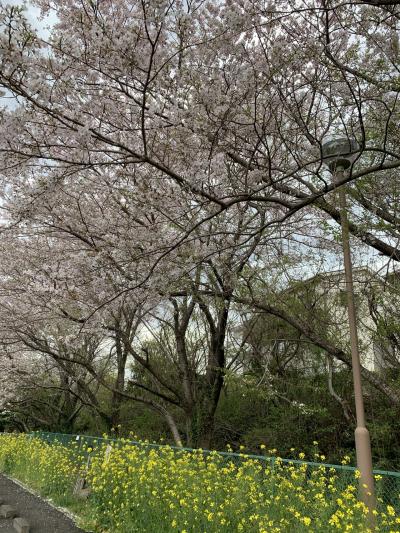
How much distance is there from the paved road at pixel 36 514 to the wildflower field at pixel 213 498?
0.79 ft

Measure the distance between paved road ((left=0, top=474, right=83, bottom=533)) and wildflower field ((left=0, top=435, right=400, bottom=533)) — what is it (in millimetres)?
242

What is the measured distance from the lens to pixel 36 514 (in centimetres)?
679

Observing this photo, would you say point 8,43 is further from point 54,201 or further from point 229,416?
point 229,416

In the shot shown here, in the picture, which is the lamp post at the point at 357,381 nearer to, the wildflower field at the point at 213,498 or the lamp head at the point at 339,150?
the lamp head at the point at 339,150

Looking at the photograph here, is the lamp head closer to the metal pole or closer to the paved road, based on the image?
the metal pole

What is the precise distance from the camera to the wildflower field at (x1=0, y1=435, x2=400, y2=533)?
3.89 metres

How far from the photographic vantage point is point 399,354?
8.27 meters

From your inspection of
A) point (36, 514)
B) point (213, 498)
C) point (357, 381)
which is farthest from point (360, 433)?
point (36, 514)

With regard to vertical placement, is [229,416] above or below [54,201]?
below

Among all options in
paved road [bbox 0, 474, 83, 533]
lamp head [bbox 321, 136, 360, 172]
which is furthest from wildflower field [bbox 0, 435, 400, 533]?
lamp head [bbox 321, 136, 360, 172]

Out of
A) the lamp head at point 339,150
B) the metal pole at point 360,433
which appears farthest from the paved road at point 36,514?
the lamp head at point 339,150

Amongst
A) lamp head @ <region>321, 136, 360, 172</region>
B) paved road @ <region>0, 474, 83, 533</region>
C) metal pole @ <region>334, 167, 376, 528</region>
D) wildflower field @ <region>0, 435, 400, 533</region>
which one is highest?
lamp head @ <region>321, 136, 360, 172</region>

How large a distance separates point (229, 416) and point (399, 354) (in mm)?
6030

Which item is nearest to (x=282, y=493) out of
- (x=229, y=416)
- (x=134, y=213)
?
→ (x=134, y=213)
